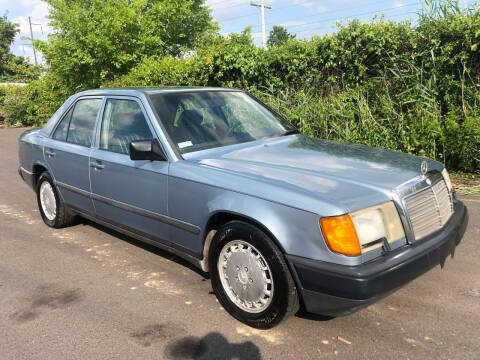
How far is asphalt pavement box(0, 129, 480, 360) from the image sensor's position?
2773 mm

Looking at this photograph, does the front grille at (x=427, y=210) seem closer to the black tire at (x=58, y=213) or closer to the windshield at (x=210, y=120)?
the windshield at (x=210, y=120)

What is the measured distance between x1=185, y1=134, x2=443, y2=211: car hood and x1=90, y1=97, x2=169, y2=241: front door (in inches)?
17.1

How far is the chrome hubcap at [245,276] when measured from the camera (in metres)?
2.91

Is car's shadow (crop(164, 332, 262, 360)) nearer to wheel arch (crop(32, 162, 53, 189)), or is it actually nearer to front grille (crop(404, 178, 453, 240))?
front grille (crop(404, 178, 453, 240))

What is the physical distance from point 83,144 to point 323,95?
17.3 ft

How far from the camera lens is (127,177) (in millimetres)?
3889

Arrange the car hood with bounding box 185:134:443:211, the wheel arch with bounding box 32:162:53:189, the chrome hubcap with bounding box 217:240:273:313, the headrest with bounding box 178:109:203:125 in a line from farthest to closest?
the wheel arch with bounding box 32:162:53:189 → the headrest with bounding box 178:109:203:125 → the chrome hubcap with bounding box 217:240:273:313 → the car hood with bounding box 185:134:443:211

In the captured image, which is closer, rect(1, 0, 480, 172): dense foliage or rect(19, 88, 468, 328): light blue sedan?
rect(19, 88, 468, 328): light blue sedan

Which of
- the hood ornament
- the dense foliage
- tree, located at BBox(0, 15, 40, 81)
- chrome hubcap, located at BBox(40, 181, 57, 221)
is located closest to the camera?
the hood ornament

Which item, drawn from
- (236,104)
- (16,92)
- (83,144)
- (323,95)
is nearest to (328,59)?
(323,95)

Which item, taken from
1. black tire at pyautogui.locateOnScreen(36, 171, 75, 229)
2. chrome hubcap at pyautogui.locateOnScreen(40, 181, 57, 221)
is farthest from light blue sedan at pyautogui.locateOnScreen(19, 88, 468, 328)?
chrome hubcap at pyautogui.locateOnScreen(40, 181, 57, 221)

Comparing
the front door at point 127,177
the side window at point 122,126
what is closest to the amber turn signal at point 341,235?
the front door at point 127,177

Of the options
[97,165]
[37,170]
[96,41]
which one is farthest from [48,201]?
[96,41]

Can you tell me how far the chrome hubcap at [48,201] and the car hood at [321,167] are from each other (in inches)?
104
